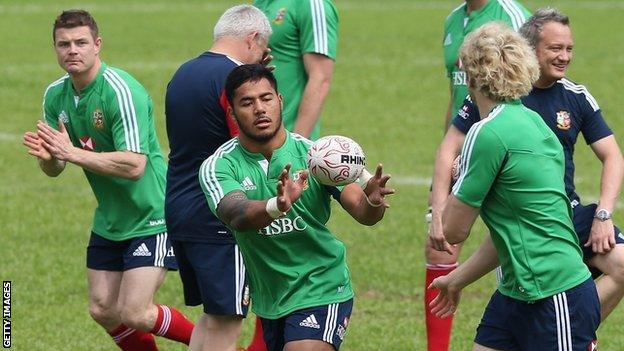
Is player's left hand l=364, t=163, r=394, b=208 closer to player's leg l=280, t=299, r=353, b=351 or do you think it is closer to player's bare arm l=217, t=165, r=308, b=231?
player's bare arm l=217, t=165, r=308, b=231

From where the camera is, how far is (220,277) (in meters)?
8.73

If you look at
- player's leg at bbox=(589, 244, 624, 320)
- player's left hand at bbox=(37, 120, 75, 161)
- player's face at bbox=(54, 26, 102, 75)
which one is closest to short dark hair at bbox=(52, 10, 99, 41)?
player's face at bbox=(54, 26, 102, 75)

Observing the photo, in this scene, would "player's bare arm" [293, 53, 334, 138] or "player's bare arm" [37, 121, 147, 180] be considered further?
"player's bare arm" [293, 53, 334, 138]

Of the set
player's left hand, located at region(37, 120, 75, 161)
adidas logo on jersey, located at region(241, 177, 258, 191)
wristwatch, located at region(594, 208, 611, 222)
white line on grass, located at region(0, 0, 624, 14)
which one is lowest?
white line on grass, located at region(0, 0, 624, 14)

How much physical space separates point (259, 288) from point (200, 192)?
1.06 metres

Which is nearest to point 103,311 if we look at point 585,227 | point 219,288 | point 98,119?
point 98,119

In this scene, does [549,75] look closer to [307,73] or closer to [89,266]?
[307,73]

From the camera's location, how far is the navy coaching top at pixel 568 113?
8.74 meters

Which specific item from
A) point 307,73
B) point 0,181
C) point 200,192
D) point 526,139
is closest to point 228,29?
point 200,192

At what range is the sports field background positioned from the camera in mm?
11500

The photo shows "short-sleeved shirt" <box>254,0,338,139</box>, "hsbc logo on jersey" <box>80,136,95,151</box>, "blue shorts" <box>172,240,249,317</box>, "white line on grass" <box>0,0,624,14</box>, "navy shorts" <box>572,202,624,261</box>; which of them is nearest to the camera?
"blue shorts" <box>172,240,249,317</box>

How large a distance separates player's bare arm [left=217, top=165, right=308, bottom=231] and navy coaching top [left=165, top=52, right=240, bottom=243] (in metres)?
1.22

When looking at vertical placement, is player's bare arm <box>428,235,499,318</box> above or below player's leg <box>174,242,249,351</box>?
above

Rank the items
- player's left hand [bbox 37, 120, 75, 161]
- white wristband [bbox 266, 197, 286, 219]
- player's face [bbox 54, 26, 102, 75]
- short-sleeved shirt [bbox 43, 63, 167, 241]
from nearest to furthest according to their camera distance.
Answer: white wristband [bbox 266, 197, 286, 219], player's left hand [bbox 37, 120, 75, 161], short-sleeved shirt [bbox 43, 63, 167, 241], player's face [bbox 54, 26, 102, 75]
